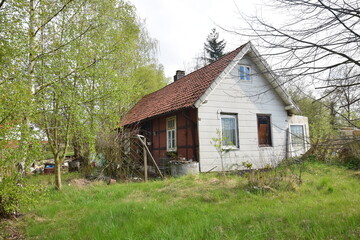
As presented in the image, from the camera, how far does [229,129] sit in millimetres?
10805

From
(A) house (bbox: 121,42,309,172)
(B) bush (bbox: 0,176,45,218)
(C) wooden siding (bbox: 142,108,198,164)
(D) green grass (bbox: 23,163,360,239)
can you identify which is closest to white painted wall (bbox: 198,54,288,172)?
(A) house (bbox: 121,42,309,172)

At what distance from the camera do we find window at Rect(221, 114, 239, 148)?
10.6 meters

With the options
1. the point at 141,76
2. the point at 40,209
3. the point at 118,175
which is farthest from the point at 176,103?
the point at 141,76

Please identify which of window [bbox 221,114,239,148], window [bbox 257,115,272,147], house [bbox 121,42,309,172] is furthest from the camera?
window [bbox 257,115,272,147]

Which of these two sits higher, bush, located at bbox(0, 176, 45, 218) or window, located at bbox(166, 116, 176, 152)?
window, located at bbox(166, 116, 176, 152)

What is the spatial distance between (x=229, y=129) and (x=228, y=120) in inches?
15.5

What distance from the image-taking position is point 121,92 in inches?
327

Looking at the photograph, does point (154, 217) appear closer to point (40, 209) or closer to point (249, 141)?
point (40, 209)

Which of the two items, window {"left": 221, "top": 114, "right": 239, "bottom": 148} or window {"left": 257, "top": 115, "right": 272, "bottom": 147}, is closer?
window {"left": 221, "top": 114, "right": 239, "bottom": 148}

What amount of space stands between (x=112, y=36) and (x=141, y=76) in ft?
38.3

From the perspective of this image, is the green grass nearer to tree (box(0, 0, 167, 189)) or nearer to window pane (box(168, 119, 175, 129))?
tree (box(0, 0, 167, 189))

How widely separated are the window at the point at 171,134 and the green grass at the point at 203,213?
4.06 meters

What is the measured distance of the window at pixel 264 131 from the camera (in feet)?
38.3

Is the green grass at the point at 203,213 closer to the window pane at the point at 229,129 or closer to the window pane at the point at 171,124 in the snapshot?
the window pane at the point at 229,129
